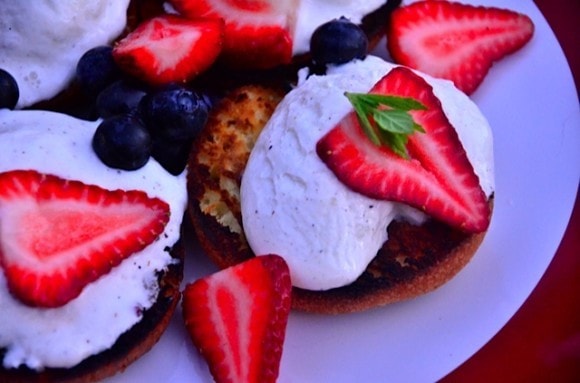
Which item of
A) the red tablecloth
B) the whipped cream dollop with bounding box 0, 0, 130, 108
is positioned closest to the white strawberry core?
the whipped cream dollop with bounding box 0, 0, 130, 108

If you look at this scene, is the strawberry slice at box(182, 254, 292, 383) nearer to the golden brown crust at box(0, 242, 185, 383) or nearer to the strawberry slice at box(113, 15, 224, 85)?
the golden brown crust at box(0, 242, 185, 383)

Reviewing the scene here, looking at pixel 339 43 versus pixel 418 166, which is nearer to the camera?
pixel 418 166

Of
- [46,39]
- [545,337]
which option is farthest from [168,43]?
[545,337]

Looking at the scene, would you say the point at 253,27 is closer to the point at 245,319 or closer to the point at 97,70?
the point at 97,70

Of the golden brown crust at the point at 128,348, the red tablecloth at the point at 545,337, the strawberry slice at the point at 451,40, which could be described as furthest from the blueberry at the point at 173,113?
the red tablecloth at the point at 545,337

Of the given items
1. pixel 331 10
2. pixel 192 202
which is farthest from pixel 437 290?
pixel 331 10
